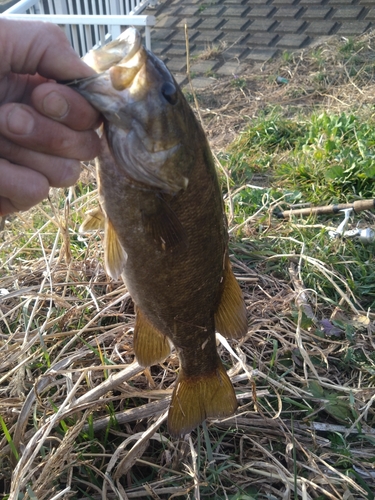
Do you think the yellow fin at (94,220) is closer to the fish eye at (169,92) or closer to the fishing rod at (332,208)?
the fish eye at (169,92)

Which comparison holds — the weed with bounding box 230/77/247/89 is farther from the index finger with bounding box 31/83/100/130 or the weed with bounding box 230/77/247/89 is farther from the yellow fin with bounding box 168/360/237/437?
the index finger with bounding box 31/83/100/130

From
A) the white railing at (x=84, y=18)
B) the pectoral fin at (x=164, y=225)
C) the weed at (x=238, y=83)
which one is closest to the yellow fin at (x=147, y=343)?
the pectoral fin at (x=164, y=225)

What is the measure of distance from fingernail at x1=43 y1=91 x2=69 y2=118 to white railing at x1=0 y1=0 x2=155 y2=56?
3.63m

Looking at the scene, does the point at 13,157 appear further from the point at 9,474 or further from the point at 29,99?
the point at 9,474

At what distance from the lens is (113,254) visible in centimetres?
177

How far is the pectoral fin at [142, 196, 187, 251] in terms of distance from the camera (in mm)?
1638

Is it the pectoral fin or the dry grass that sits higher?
the pectoral fin

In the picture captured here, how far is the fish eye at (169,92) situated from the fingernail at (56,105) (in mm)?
271

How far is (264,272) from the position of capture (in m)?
3.08

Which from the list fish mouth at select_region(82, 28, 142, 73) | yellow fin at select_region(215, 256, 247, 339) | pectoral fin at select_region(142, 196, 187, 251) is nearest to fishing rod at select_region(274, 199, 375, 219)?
yellow fin at select_region(215, 256, 247, 339)

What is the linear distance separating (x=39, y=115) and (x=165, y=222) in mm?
472

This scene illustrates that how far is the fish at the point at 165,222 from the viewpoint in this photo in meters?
1.47

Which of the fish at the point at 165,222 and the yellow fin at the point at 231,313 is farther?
the yellow fin at the point at 231,313

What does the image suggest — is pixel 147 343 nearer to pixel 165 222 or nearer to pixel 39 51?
pixel 165 222
